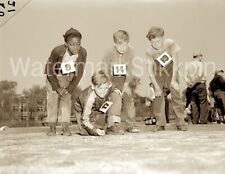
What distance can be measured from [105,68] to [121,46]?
153mm

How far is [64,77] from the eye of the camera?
2.12 metres

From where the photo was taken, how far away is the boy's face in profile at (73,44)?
2.12 metres

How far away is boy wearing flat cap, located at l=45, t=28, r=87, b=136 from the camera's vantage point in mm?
2104

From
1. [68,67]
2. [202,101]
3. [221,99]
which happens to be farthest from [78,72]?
[221,99]

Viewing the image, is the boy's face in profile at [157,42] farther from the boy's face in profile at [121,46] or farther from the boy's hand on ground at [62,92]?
the boy's hand on ground at [62,92]

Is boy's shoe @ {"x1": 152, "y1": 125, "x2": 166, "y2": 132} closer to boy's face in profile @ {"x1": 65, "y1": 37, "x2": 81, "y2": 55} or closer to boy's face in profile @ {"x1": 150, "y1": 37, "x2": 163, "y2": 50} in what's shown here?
boy's face in profile @ {"x1": 150, "y1": 37, "x2": 163, "y2": 50}

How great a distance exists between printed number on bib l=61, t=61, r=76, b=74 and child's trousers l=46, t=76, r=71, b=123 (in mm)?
35

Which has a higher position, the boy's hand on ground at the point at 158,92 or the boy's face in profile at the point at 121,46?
the boy's face in profile at the point at 121,46

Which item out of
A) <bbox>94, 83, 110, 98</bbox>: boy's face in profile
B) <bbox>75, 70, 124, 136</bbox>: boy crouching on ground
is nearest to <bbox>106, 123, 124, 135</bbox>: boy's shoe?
<bbox>75, 70, 124, 136</bbox>: boy crouching on ground

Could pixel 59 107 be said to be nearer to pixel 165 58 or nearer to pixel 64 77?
pixel 64 77

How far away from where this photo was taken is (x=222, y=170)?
4.77 ft

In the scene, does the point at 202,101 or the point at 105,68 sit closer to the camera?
the point at 105,68

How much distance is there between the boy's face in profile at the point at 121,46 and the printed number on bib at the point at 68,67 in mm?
254

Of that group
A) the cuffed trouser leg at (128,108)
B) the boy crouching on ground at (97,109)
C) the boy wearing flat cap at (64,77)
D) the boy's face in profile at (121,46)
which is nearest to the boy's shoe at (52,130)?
the boy wearing flat cap at (64,77)
